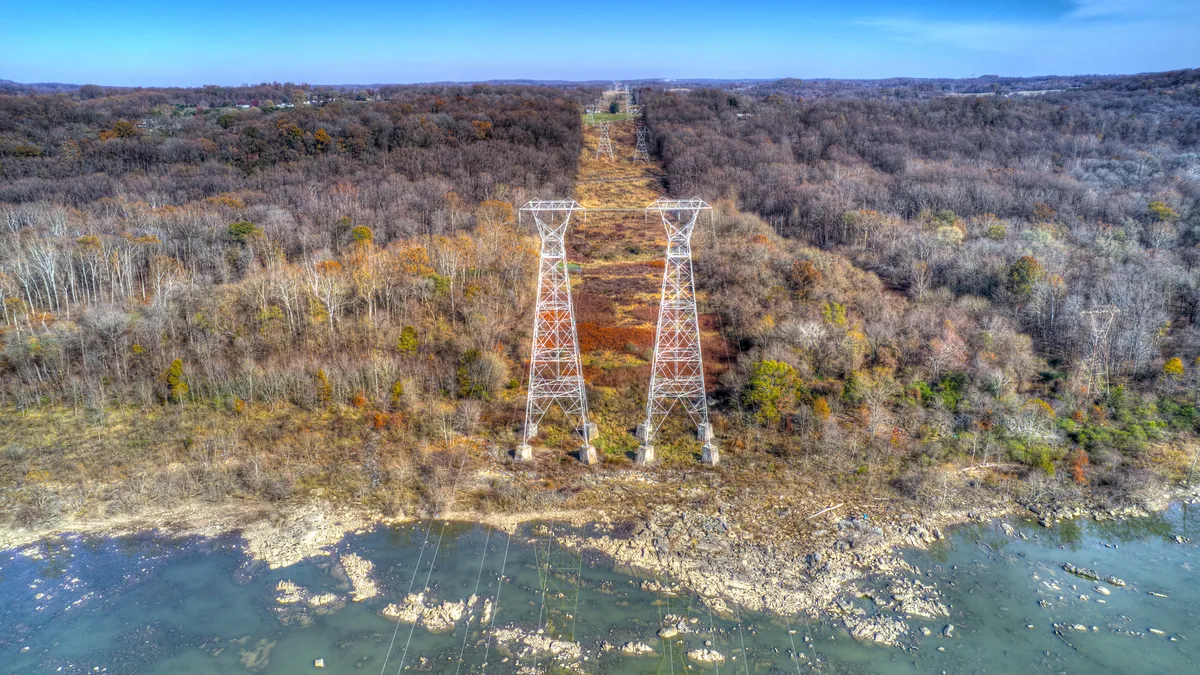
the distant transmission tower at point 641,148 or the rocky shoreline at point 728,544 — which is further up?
the distant transmission tower at point 641,148

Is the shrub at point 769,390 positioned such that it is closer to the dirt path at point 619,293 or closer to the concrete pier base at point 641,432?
the dirt path at point 619,293

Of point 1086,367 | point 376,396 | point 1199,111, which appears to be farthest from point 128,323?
point 1199,111

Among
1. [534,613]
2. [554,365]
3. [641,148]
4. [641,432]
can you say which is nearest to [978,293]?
[641,432]

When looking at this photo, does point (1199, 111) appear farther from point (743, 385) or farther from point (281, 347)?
point (281, 347)

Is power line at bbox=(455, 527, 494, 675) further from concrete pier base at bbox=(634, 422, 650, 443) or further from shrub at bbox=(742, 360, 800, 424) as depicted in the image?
shrub at bbox=(742, 360, 800, 424)

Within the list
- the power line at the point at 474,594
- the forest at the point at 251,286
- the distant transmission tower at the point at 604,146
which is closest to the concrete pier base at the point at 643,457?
the power line at the point at 474,594

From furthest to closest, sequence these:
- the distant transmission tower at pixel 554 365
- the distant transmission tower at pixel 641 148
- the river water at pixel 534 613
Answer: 1. the distant transmission tower at pixel 641 148
2. the distant transmission tower at pixel 554 365
3. the river water at pixel 534 613
